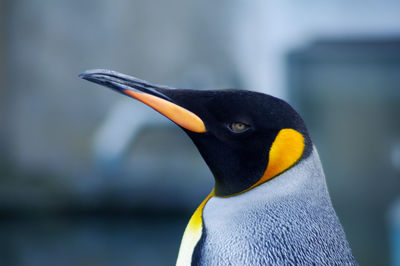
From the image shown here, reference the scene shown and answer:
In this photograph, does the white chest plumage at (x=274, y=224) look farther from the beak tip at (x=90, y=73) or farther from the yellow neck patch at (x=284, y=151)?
the beak tip at (x=90, y=73)

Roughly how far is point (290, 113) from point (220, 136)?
0.22 ft

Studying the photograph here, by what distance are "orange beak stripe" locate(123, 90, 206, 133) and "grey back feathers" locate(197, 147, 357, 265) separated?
0.26 ft

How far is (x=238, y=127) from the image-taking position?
433mm

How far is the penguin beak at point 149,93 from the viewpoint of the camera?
15.9 inches

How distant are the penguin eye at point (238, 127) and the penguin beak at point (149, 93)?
1.0 inches

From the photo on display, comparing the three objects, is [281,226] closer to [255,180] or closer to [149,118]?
[255,180]

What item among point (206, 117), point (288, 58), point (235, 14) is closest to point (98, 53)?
point (235, 14)

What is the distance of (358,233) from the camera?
3.86 m

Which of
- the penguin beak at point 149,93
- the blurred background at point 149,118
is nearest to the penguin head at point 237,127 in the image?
the penguin beak at point 149,93

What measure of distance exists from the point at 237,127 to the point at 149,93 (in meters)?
0.08

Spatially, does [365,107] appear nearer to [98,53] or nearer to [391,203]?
[391,203]

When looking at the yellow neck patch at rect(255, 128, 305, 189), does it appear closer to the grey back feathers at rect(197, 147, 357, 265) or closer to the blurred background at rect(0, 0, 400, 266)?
the grey back feathers at rect(197, 147, 357, 265)

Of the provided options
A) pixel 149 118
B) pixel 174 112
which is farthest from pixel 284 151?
pixel 149 118

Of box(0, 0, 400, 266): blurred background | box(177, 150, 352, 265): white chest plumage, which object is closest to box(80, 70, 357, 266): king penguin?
box(177, 150, 352, 265): white chest plumage
